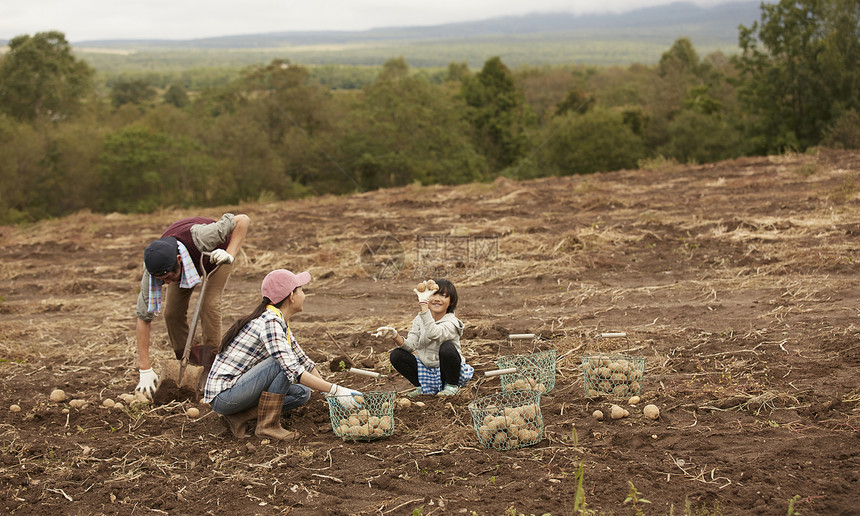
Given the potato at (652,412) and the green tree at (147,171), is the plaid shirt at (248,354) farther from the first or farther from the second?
the green tree at (147,171)

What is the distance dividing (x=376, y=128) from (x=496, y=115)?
8997mm

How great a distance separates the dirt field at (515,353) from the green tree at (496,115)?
25.8m

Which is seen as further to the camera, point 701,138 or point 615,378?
point 701,138

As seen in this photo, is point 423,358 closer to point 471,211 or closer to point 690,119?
point 471,211

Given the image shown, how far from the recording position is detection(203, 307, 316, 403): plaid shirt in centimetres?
410

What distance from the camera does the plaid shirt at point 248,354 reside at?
161 inches

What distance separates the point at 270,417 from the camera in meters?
4.21

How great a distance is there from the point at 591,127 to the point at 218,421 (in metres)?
27.4

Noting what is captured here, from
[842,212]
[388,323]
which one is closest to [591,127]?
[842,212]

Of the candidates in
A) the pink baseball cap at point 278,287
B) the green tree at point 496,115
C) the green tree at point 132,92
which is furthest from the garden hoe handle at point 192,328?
the green tree at point 132,92

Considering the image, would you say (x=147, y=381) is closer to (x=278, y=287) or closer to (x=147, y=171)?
(x=278, y=287)

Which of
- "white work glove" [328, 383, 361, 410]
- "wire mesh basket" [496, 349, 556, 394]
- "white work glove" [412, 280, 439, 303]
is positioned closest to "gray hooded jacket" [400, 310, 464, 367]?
Answer: "white work glove" [412, 280, 439, 303]

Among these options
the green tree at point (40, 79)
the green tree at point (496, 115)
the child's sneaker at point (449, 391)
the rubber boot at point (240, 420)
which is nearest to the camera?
the rubber boot at point (240, 420)

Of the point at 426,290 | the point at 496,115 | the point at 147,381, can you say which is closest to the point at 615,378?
the point at 426,290
